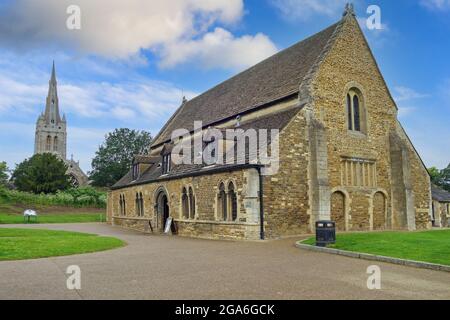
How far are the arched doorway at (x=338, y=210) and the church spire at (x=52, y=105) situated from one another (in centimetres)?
11581

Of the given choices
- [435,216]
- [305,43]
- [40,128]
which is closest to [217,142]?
[305,43]

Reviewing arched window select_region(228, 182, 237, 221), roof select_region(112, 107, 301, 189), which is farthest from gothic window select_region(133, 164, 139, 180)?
arched window select_region(228, 182, 237, 221)

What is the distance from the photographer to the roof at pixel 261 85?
24530 millimetres

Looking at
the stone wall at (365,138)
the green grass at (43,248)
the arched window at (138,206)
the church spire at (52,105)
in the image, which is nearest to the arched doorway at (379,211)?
the stone wall at (365,138)

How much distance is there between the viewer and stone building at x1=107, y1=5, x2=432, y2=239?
20.5m

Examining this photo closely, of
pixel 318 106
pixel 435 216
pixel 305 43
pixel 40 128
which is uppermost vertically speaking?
pixel 40 128

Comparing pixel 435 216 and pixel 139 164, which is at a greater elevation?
pixel 139 164

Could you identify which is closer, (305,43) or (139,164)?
(305,43)

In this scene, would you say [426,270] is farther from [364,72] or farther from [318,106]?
[364,72]

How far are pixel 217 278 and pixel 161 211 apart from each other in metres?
19.9
